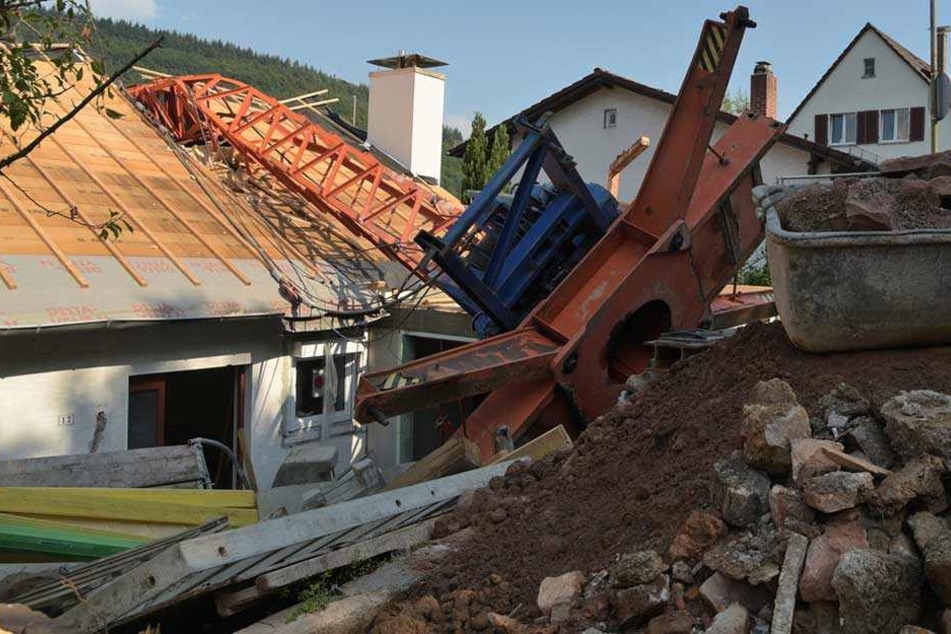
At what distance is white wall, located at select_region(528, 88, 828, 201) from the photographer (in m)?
26.8

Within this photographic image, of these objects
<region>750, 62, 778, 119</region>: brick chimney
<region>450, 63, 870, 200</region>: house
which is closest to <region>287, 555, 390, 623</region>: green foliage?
<region>450, 63, 870, 200</region>: house

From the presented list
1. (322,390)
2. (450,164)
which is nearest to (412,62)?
(322,390)

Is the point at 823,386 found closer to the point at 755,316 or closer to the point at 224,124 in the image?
the point at 755,316

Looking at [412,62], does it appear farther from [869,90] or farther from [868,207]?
[869,90]

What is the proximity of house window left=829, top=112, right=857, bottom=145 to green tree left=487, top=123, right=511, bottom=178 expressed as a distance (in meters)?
15.4

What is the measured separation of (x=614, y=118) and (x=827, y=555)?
26164 mm

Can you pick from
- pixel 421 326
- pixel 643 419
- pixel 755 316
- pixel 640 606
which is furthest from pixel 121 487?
pixel 755 316

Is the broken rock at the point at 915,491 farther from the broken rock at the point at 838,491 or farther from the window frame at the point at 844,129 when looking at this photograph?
the window frame at the point at 844,129

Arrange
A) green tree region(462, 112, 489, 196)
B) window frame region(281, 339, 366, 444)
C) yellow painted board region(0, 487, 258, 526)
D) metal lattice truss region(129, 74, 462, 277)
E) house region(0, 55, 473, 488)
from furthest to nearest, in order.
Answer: green tree region(462, 112, 489, 196) → metal lattice truss region(129, 74, 462, 277) → window frame region(281, 339, 366, 444) → house region(0, 55, 473, 488) → yellow painted board region(0, 487, 258, 526)

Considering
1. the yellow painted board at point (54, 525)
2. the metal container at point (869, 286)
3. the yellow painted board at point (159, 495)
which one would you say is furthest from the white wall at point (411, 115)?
the metal container at point (869, 286)

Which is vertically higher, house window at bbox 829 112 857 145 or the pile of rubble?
house window at bbox 829 112 857 145

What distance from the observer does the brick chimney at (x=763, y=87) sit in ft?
97.5

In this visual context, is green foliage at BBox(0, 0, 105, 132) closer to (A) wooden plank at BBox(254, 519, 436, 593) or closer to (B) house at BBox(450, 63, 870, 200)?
(A) wooden plank at BBox(254, 519, 436, 593)

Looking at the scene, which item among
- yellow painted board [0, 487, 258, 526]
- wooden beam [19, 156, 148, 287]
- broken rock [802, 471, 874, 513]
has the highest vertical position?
wooden beam [19, 156, 148, 287]
